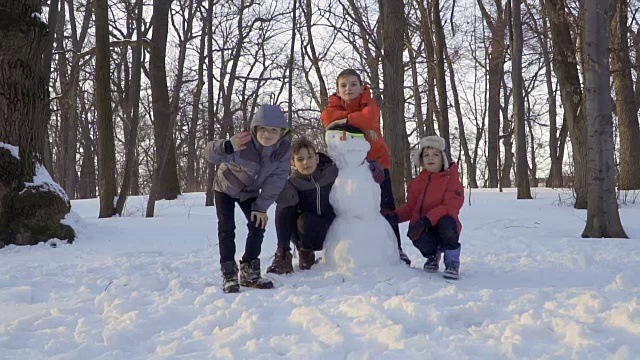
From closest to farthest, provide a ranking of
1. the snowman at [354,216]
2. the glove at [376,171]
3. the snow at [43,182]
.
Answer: the snowman at [354,216] → the glove at [376,171] → the snow at [43,182]

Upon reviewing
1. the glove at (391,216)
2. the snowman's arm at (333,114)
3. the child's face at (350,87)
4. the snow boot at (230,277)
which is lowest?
the snow boot at (230,277)

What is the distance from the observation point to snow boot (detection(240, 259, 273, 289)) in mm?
3191

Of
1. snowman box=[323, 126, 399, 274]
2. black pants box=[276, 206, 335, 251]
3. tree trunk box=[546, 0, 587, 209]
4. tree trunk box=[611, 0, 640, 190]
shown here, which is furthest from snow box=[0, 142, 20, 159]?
tree trunk box=[611, 0, 640, 190]

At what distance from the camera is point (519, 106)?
11.4 metres

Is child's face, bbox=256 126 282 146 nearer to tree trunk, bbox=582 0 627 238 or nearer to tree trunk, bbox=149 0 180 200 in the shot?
tree trunk, bbox=582 0 627 238

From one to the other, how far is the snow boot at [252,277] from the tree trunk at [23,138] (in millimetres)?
2838

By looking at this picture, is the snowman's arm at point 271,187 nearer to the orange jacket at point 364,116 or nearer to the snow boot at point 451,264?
the orange jacket at point 364,116

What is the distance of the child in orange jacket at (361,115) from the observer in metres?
3.76

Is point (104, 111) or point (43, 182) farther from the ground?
point (104, 111)

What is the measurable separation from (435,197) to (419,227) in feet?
0.88

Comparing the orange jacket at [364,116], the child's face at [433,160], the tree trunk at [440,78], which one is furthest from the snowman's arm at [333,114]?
the tree trunk at [440,78]

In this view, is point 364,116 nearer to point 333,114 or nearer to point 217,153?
point 333,114

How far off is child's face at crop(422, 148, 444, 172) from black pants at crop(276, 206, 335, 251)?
2.80ft

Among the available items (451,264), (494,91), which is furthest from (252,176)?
(494,91)
